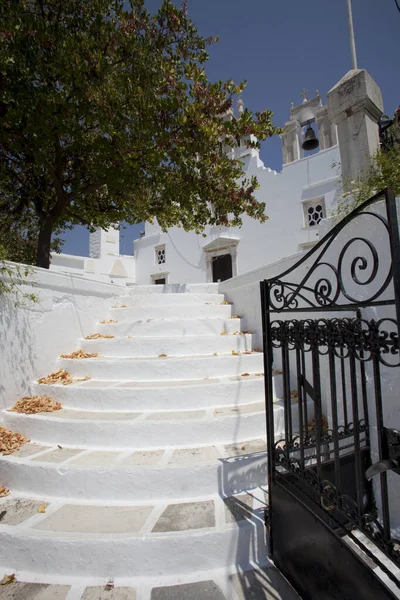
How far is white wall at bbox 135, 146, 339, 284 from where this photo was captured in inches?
439

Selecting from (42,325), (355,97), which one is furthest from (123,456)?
(355,97)

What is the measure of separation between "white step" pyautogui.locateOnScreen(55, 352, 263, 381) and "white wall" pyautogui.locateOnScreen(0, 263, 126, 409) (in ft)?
1.62

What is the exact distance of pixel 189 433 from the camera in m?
2.76

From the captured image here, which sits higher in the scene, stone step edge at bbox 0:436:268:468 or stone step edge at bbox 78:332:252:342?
stone step edge at bbox 78:332:252:342

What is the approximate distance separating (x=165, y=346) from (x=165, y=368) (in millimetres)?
683

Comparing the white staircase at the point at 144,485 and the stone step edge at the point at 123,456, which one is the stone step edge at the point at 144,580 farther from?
the stone step edge at the point at 123,456

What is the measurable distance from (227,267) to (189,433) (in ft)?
36.9

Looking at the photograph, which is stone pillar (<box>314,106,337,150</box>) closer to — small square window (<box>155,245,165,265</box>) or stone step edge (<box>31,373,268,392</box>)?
small square window (<box>155,245,165,265</box>)

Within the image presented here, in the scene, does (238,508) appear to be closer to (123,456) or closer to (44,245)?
(123,456)

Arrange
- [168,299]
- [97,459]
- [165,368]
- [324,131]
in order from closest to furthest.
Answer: [97,459]
[165,368]
[168,299]
[324,131]

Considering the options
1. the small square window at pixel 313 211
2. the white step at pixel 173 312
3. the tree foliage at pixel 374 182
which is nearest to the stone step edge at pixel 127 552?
the tree foliage at pixel 374 182

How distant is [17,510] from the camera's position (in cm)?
219

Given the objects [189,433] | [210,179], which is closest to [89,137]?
[210,179]

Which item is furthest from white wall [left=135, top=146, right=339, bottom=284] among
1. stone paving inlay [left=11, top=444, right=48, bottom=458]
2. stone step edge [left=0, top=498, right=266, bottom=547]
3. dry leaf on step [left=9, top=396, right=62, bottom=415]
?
stone step edge [left=0, top=498, right=266, bottom=547]
